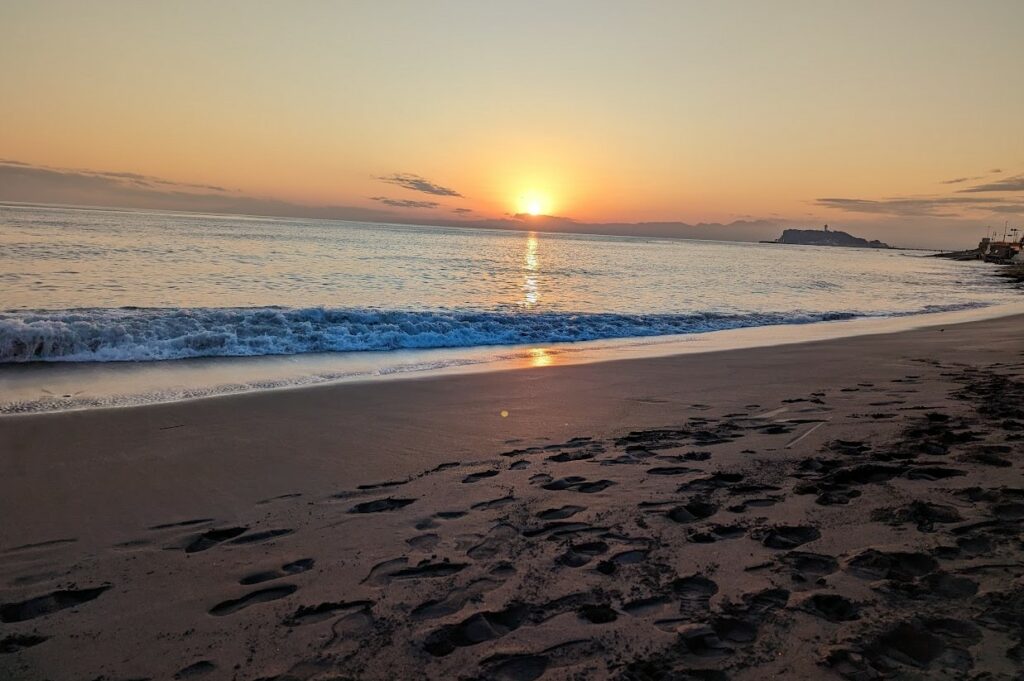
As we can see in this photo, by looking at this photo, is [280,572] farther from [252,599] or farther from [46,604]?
[46,604]

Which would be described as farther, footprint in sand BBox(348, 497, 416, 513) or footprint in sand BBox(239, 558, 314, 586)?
footprint in sand BBox(348, 497, 416, 513)

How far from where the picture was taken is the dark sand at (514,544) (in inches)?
92.1

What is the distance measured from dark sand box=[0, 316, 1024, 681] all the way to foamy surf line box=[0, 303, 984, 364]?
400 cm

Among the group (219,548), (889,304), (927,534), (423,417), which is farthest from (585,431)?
(889,304)

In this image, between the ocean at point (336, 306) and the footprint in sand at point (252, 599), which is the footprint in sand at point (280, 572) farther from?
the ocean at point (336, 306)

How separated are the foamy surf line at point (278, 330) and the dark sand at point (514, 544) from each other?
13.1 ft

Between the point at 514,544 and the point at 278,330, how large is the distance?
9.28m

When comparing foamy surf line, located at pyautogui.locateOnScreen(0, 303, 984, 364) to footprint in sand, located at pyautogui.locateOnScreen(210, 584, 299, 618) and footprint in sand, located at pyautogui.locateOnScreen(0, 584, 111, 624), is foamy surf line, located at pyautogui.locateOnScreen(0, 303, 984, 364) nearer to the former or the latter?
footprint in sand, located at pyautogui.locateOnScreen(0, 584, 111, 624)

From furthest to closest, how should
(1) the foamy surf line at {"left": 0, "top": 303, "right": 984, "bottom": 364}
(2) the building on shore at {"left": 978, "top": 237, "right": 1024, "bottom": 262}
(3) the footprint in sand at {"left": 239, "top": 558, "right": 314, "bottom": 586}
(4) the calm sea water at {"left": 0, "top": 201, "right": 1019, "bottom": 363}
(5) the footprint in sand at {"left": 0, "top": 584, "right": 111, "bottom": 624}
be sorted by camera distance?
(2) the building on shore at {"left": 978, "top": 237, "right": 1024, "bottom": 262}, (4) the calm sea water at {"left": 0, "top": 201, "right": 1019, "bottom": 363}, (1) the foamy surf line at {"left": 0, "top": 303, "right": 984, "bottom": 364}, (3) the footprint in sand at {"left": 239, "top": 558, "right": 314, "bottom": 586}, (5) the footprint in sand at {"left": 0, "top": 584, "right": 111, "bottom": 624}

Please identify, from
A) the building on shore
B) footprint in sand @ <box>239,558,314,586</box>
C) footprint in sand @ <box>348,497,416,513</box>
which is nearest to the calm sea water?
footprint in sand @ <box>348,497,416,513</box>

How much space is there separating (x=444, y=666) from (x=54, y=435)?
5.10 meters

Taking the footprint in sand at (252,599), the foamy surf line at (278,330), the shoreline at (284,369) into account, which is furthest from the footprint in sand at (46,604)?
the foamy surf line at (278,330)

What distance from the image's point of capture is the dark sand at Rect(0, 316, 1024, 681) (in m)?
2.34

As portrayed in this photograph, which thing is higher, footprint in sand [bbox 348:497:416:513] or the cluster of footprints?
the cluster of footprints
